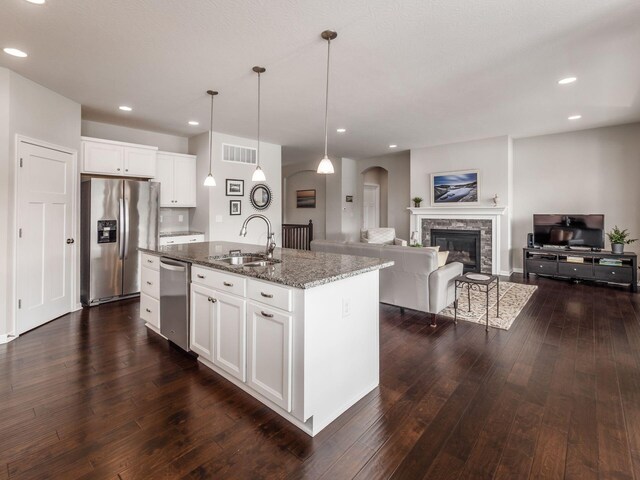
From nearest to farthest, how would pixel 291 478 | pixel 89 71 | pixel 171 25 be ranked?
1. pixel 291 478
2. pixel 171 25
3. pixel 89 71

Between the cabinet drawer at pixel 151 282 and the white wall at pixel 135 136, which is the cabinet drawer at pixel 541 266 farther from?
the white wall at pixel 135 136

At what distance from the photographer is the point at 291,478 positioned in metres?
1.54

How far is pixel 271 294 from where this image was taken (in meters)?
1.95

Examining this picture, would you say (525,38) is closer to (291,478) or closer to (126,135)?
(291,478)

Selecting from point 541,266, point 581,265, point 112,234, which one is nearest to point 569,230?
point 581,265

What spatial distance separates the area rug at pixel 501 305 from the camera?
149 inches

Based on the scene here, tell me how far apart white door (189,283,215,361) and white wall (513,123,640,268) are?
256 inches

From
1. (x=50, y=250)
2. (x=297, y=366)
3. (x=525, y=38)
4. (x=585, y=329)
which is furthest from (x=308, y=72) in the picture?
(x=585, y=329)

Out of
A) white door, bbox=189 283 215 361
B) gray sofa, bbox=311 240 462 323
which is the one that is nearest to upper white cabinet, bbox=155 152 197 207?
gray sofa, bbox=311 240 462 323

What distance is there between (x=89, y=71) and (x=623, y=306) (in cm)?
702

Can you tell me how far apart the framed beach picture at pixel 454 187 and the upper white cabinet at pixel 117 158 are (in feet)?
18.3

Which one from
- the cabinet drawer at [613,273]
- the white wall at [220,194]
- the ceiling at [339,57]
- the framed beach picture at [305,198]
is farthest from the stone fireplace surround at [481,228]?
the white wall at [220,194]

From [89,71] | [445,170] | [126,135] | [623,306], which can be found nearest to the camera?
[89,71]

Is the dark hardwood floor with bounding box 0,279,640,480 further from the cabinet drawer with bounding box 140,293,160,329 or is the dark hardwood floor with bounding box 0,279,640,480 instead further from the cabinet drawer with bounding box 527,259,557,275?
the cabinet drawer with bounding box 527,259,557,275
